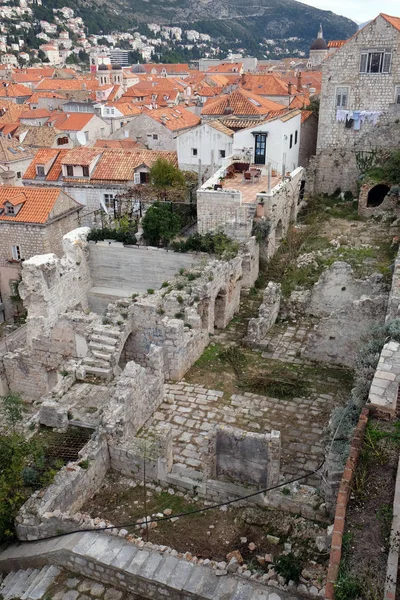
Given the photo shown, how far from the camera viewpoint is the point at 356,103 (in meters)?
28.4

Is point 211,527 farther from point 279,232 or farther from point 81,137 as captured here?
point 81,137

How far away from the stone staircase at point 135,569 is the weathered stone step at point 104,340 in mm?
6394

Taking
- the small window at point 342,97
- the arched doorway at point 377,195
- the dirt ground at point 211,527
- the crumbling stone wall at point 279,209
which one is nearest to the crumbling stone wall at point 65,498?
the dirt ground at point 211,527

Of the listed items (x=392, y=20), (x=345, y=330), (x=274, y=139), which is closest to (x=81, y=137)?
(x=274, y=139)

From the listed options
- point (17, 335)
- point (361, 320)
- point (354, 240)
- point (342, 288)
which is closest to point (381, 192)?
point (354, 240)

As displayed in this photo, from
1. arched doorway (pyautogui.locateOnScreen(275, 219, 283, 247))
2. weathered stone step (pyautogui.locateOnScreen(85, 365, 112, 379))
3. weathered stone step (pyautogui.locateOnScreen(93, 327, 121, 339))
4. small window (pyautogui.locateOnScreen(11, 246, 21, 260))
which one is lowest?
small window (pyautogui.locateOnScreen(11, 246, 21, 260))

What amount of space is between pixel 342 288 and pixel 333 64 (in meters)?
16.0

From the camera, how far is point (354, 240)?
23.2 metres

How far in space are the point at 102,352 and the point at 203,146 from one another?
20.1 metres

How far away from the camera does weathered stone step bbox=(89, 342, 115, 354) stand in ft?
48.1

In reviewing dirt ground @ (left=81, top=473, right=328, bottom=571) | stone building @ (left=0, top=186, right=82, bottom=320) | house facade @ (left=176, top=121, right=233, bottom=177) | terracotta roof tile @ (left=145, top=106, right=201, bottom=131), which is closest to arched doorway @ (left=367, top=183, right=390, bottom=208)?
house facade @ (left=176, top=121, right=233, bottom=177)

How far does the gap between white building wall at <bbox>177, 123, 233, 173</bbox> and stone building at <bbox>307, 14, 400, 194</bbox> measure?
5.29 metres

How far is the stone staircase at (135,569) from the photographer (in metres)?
7.61

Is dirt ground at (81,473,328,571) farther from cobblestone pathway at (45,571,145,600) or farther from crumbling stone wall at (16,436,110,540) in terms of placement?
cobblestone pathway at (45,571,145,600)
